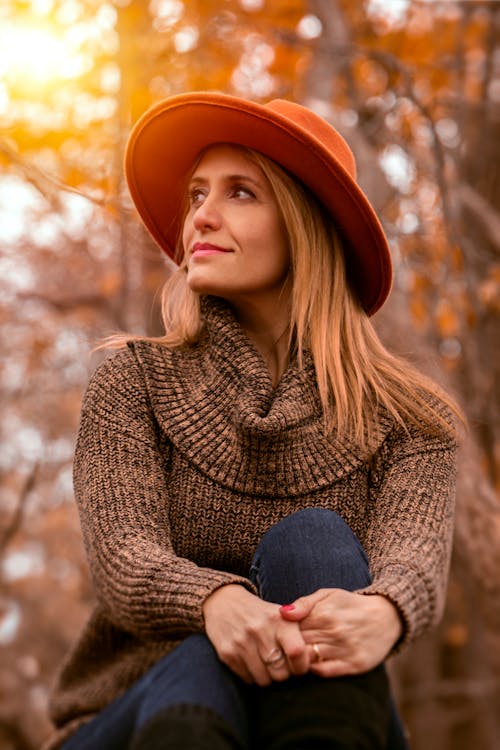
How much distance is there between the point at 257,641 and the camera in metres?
1.43

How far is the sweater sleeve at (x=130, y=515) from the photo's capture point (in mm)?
1566

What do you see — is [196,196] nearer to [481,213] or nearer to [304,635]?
[304,635]

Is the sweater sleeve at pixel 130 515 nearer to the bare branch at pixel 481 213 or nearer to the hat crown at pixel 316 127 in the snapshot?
the hat crown at pixel 316 127

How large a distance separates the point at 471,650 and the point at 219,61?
4.75 meters

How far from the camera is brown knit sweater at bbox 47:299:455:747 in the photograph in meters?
1.78

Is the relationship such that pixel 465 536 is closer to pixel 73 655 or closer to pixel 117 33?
pixel 73 655

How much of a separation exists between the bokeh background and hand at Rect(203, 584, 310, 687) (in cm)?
127

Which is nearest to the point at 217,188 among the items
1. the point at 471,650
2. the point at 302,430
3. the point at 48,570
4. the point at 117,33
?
the point at 302,430

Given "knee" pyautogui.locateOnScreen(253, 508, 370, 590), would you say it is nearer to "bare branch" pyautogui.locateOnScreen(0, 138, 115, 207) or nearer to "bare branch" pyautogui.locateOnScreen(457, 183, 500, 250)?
"bare branch" pyautogui.locateOnScreen(0, 138, 115, 207)

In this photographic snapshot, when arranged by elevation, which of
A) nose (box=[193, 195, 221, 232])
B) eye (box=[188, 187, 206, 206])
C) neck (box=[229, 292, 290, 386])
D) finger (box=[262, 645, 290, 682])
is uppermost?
eye (box=[188, 187, 206, 206])

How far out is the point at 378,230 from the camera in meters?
2.12

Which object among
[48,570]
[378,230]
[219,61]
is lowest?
[48,570]

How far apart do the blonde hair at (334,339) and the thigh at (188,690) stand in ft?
2.15

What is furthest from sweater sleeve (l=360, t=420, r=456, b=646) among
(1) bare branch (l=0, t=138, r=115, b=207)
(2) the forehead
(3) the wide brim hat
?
(1) bare branch (l=0, t=138, r=115, b=207)
